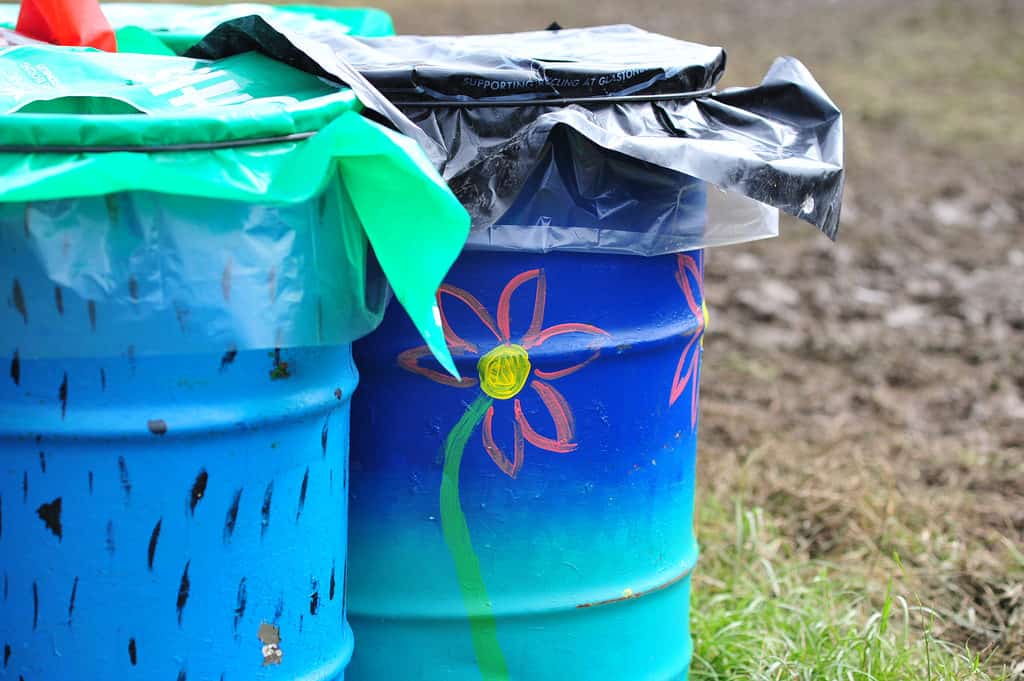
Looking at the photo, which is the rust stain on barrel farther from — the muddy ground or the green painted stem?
the muddy ground

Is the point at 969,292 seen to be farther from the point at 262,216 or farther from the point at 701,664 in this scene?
the point at 262,216

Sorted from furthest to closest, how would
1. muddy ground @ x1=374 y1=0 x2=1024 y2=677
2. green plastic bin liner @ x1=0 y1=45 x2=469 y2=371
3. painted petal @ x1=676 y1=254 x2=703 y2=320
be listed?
muddy ground @ x1=374 y1=0 x2=1024 y2=677 → painted petal @ x1=676 y1=254 x2=703 y2=320 → green plastic bin liner @ x1=0 y1=45 x2=469 y2=371

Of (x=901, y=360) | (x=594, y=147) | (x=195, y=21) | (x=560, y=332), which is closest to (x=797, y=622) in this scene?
(x=560, y=332)

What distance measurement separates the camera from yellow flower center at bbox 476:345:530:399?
→ 188 cm

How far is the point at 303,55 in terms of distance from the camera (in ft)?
5.80

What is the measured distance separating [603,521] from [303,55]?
818 millimetres

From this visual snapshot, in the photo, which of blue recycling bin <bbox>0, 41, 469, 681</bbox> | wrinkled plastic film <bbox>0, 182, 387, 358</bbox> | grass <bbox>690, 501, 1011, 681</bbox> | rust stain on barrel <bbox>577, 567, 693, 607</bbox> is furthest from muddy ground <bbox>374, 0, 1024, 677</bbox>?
wrinkled plastic film <bbox>0, 182, 387, 358</bbox>

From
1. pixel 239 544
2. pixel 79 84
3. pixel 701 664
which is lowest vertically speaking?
pixel 701 664

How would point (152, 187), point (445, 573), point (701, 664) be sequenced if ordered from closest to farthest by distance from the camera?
point (152, 187), point (445, 573), point (701, 664)

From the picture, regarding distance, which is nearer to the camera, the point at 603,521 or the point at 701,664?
the point at 603,521

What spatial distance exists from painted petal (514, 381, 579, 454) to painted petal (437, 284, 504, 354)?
10cm

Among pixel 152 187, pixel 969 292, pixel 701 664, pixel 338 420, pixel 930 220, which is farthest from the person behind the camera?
pixel 930 220

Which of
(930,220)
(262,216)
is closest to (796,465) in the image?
(262,216)

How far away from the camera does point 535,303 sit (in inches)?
74.0
